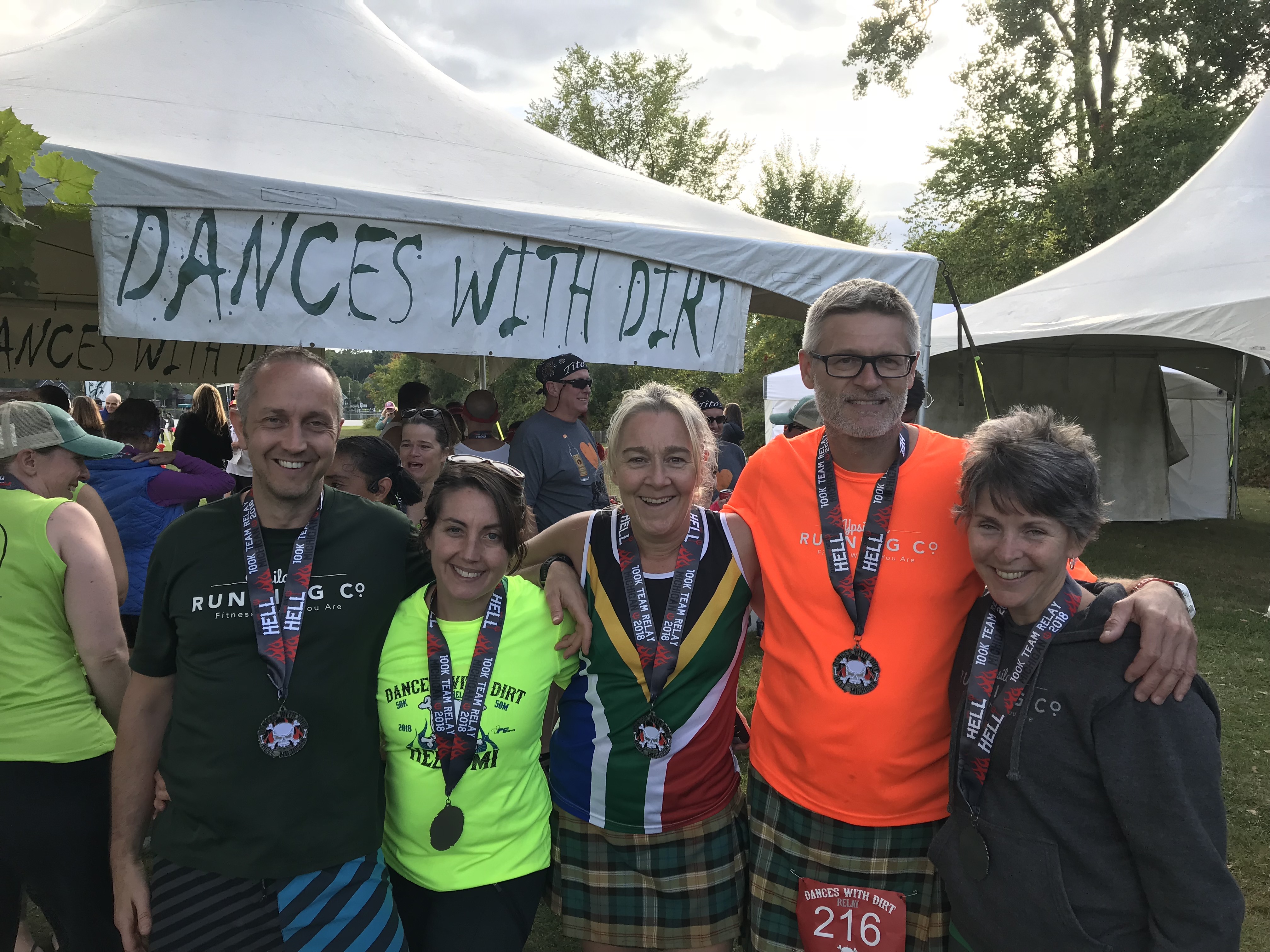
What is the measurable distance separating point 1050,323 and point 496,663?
29.7 feet

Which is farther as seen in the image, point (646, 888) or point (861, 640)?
point (646, 888)

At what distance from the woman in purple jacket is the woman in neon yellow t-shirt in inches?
98.6

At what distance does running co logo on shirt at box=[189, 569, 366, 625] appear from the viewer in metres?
1.74

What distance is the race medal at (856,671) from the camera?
1799 mm

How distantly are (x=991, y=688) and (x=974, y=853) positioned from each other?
333mm

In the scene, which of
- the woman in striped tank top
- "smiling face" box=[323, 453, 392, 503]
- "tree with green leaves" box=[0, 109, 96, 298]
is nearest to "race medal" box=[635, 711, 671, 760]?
the woman in striped tank top

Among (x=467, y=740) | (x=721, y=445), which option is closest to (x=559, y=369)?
(x=721, y=445)

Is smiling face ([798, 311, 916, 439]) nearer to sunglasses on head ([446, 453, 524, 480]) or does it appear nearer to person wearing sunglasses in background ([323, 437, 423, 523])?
sunglasses on head ([446, 453, 524, 480])

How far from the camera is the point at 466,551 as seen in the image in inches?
73.4

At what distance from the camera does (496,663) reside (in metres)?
1.84

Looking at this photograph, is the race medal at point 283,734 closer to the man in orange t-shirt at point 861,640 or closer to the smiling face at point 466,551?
the smiling face at point 466,551

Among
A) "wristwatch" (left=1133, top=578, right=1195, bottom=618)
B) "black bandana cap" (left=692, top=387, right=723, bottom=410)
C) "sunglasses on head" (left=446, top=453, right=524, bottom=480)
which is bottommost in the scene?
"wristwatch" (left=1133, top=578, right=1195, bottom=618)

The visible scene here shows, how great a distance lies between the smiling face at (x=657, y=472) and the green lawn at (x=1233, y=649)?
72.3 inches

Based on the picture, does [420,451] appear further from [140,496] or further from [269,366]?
[269,366]
